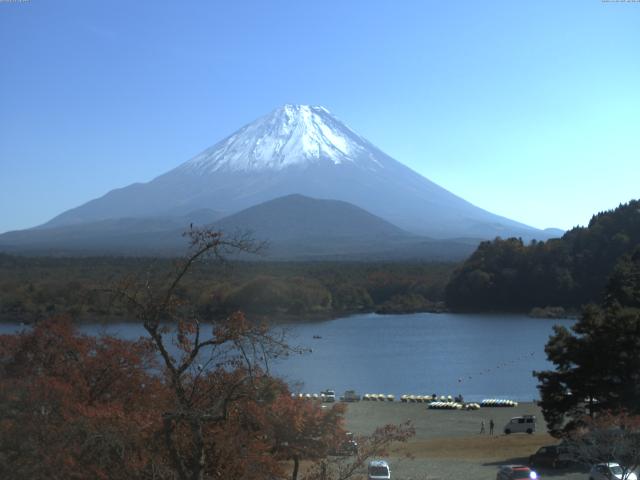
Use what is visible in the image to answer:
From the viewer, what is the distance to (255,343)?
3361mm

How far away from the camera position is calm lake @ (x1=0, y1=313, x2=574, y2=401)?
2105 centimetres

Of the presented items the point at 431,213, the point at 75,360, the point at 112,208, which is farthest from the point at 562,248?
the point at 112,208

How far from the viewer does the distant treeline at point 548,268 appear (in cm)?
3872

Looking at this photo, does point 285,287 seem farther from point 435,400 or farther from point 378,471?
point 378,471

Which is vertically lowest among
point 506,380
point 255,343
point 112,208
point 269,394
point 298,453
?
point 506,380

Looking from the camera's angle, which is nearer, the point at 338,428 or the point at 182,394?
the point at 182,394

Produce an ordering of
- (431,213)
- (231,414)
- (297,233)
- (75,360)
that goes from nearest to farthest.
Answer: (231,414)
(75,360)
(297,233)
(431,213)

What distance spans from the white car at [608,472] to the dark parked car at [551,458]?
168 centimetres

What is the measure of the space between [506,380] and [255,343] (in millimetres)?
20066

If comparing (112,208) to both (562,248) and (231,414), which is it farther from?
(231,414)

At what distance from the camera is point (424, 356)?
26.3 meters

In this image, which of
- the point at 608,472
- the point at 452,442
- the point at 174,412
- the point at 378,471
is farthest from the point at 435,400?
the point at 174,412

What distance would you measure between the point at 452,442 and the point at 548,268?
95.6 feet

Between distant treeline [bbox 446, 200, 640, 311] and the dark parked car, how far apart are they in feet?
95.9
